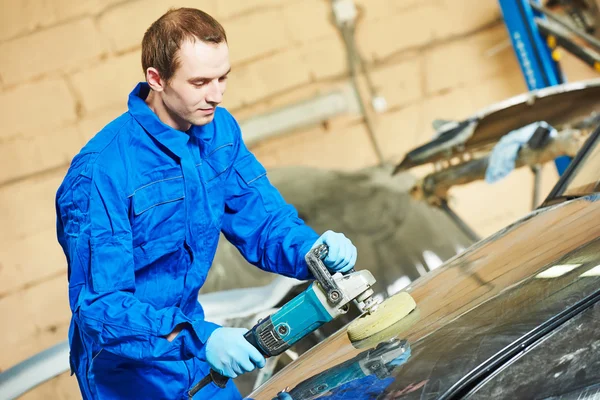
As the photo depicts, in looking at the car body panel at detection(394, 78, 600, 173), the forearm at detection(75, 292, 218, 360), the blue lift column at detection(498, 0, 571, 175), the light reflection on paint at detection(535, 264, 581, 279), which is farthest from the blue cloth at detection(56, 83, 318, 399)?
the blue lift column at detection(498, 0, 571, 175)

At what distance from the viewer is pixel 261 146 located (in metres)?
5.21

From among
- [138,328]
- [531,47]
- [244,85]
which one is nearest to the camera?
[138,328]

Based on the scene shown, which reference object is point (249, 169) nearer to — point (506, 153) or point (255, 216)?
point (255, 216)

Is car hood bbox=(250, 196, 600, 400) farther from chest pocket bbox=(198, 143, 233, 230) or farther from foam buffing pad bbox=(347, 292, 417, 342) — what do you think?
chest pocket bbox=(198, 143, 233, 230)

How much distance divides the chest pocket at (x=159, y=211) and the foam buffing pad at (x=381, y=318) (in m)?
0.48

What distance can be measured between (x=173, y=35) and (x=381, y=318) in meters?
0.77

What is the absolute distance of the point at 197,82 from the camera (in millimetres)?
1766

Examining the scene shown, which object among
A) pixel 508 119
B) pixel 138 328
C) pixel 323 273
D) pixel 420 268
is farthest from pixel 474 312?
pixel 420 268

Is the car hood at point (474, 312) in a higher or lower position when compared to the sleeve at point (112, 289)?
lower

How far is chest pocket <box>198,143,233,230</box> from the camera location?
6.29ft

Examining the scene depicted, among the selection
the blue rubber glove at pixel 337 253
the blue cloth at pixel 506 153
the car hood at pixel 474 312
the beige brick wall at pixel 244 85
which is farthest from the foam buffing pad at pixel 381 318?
the beige brick wall at pixel 244 85

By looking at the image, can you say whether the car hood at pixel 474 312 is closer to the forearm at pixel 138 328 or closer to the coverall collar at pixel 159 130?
the forearm at pixel 138 328

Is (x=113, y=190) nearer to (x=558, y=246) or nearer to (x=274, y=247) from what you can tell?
(x=274, y=247)

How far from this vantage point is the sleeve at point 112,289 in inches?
63.0
